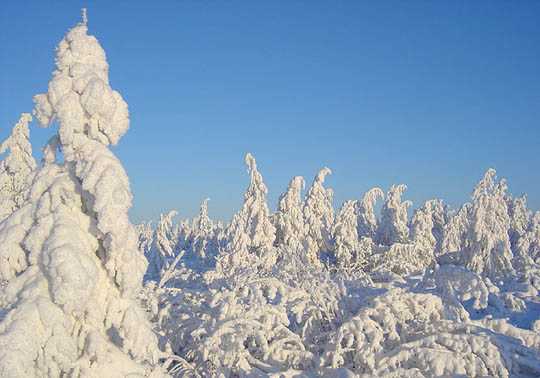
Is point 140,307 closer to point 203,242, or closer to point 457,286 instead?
point 457,286

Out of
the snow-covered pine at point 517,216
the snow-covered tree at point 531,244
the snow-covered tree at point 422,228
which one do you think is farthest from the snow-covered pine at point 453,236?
the snow-covered pine at point 517,216

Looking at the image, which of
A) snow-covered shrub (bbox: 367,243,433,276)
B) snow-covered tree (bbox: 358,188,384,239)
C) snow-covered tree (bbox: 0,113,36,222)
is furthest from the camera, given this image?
snow-covered tree (bbox: 358,188,384,239)

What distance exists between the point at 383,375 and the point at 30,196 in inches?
242

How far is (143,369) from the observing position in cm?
636

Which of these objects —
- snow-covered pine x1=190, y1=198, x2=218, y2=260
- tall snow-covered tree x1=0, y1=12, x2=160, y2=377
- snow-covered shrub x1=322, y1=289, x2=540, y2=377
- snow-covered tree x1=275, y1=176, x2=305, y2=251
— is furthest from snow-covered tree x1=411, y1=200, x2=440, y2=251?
tall snow-covered tree x1=0, y1=12, x2=160, y2=377

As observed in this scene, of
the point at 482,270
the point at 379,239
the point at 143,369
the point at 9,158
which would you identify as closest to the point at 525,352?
the point at 143,369

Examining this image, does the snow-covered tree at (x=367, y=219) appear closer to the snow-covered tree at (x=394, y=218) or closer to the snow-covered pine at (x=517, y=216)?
the snow-covered tree at (x=394, y=218)

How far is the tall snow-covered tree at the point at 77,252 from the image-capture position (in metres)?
5.76

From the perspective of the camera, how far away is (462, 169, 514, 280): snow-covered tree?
2788 centimetres

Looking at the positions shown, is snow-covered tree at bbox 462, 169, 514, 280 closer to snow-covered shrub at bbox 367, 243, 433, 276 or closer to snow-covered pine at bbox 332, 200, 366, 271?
snow-covered shrub at bbox 367, 243, 433, 276

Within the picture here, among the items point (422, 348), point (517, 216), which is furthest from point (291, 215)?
point (517, 216)

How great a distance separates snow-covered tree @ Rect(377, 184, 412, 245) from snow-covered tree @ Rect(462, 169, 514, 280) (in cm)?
796

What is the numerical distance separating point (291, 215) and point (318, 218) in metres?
3.22

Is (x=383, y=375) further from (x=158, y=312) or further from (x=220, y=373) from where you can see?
(x=158, y=312)
